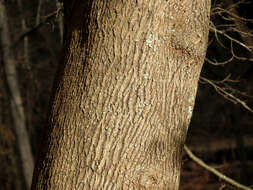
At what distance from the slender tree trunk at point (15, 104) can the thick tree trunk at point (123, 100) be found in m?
6.26

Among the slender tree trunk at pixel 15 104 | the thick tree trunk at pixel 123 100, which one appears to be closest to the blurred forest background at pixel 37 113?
the slender tree trunk at pixel 15 104

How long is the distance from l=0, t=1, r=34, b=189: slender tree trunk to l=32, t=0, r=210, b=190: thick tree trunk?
6.26m

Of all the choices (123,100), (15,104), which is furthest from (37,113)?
(123,100)

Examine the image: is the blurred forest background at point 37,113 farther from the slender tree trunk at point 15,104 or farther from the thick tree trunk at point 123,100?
the thick tree trunk at point 123,100

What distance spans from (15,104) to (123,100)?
6.70 meters

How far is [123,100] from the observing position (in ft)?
5.39

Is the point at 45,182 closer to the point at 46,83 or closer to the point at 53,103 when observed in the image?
the point at 53,103

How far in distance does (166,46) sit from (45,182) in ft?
2.92

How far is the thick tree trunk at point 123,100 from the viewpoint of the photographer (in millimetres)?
1623

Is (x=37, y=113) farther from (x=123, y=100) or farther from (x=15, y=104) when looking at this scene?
(x=123, y=100)

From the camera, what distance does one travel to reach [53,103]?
180 cm

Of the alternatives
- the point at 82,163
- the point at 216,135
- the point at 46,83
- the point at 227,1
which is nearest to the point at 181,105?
the point at 82,163

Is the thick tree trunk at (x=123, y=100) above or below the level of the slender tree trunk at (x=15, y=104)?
above

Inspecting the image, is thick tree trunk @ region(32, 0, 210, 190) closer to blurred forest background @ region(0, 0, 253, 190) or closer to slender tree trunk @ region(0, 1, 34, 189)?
blurred forest background @ region(0, 0, 253, 190)
